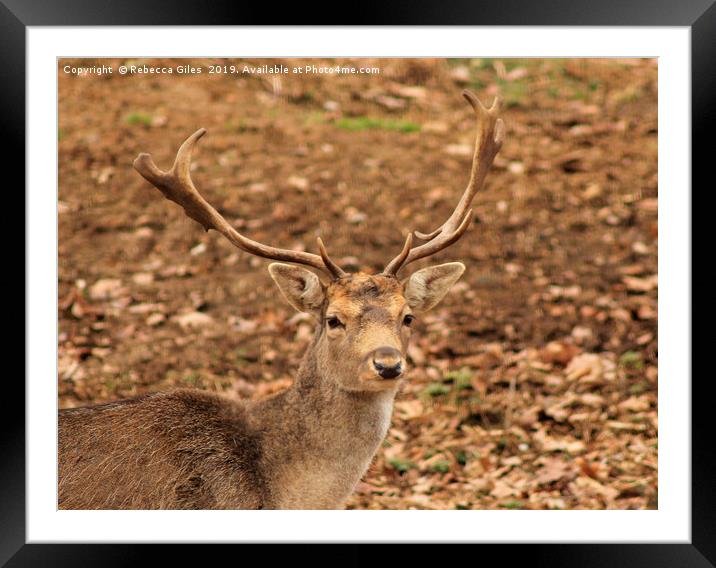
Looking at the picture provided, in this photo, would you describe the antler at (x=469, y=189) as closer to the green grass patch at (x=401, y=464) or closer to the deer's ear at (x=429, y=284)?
the deer's ear at (x=429, y=284)

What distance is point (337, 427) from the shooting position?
531 cm

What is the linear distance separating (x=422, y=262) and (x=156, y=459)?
470 centimetres

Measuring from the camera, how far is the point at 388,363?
486 cm

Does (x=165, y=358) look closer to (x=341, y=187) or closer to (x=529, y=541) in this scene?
(x=341, y=187)

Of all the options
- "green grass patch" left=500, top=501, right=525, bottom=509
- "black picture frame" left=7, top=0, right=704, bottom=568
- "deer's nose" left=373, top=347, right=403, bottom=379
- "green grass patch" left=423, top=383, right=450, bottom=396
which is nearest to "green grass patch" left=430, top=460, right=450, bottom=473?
"green grass patch" left=500, top=501, right=525, bottom=509

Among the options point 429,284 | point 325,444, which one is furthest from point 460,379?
point 325,444

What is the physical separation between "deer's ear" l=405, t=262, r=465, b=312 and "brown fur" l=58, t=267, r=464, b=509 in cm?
11

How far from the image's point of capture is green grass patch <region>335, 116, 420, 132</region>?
1145 centimetres

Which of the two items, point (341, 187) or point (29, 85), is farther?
point (341, 187)

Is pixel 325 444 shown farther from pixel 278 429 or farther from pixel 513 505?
pixel 513 505

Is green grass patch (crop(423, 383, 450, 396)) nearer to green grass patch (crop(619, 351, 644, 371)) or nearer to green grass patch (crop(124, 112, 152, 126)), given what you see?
green grass patch (crop(619, 351, 644, 371))
